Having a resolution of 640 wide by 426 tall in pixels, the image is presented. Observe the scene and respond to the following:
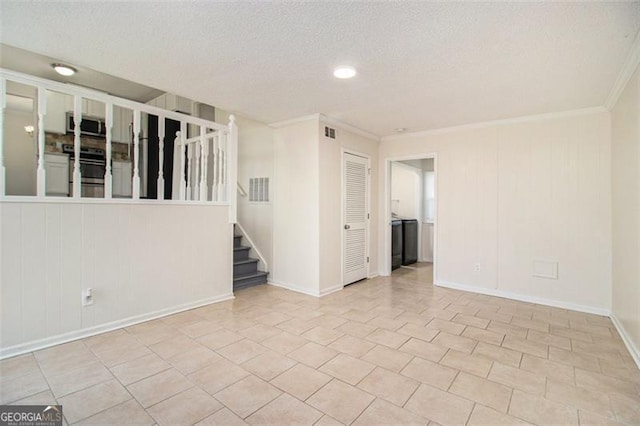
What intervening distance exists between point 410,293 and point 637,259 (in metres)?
2.36

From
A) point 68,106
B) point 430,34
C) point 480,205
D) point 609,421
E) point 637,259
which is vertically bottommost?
point 609,421

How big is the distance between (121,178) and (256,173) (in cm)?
227

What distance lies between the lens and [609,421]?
5.62 ft

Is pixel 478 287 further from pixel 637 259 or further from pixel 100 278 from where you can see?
pixel 100 278

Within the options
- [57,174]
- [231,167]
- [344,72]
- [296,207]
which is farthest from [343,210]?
[57,174]

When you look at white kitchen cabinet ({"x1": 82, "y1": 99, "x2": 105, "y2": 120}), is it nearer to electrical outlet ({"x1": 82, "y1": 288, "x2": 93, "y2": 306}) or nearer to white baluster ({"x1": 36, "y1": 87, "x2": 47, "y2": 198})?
white baluster ({"x1": 36, "y1": 87, "x2": 47, "y2": 198})

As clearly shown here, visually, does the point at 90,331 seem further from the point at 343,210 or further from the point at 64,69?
the point at 64,69

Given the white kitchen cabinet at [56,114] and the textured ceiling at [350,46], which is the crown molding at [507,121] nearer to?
the textured ceiling at [350,46]

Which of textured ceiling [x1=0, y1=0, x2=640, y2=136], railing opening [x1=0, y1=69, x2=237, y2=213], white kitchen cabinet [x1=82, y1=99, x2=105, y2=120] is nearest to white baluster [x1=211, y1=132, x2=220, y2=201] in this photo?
railing opening [x1=0, y1=69, x2=237, y2=213]

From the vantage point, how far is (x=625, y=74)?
2.61 meters

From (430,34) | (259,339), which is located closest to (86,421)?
(259,339)

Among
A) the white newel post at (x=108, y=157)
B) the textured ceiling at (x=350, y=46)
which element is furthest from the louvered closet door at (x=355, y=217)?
the white newel post at (x=108, y=157)

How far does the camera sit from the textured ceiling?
6.20 feet

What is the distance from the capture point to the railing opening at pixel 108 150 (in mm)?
3621
